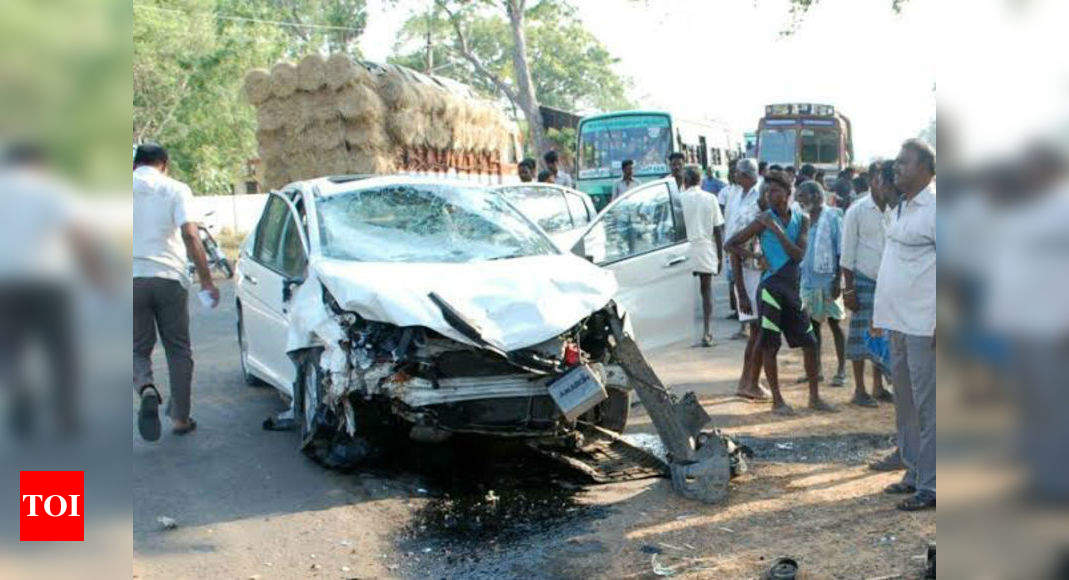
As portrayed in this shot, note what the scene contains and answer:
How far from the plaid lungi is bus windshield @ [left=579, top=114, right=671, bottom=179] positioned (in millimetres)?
15455

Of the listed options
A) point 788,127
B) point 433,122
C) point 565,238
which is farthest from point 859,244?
point 788,127

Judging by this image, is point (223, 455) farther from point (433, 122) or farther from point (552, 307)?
point (433, 122)

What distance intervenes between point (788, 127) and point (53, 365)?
27.4 metres

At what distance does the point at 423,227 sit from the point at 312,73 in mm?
9960

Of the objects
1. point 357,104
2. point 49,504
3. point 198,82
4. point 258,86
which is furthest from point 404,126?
point 49,504

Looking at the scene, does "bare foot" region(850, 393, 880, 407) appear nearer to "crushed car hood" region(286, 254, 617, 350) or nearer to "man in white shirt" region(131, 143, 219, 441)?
"crushed car hood" region(286, 254, 617, 350)

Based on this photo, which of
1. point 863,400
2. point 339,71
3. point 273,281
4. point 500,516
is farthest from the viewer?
point 339,71

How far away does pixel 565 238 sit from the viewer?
914 centimetres

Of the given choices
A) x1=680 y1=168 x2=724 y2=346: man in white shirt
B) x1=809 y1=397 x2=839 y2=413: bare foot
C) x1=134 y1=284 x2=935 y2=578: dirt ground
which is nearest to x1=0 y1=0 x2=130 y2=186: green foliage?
x1=134 y1=284 x2=935 y2=578: dirt ground

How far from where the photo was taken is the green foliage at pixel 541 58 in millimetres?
45031

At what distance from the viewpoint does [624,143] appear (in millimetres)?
23219

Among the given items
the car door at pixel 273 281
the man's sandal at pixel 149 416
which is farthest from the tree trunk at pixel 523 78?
the man's sandal at pixel 149 416

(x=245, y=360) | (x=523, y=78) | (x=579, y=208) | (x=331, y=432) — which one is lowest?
(x=331, y=432)

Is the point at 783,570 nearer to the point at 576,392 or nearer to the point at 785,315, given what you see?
the point at 576,392
